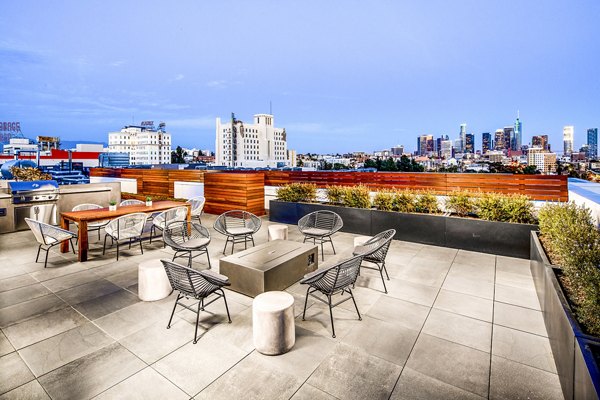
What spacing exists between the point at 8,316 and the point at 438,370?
4285mm

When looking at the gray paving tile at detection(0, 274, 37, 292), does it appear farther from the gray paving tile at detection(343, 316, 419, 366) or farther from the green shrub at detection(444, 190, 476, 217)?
the green shrub at detection(444, 190, 476, 217)

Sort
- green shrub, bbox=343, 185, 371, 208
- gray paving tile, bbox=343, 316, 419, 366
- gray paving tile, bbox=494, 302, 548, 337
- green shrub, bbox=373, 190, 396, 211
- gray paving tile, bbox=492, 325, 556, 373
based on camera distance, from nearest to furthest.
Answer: gray paving tile, bbox=492, 325, 556, 373
gray paving tile, bbox=343, 316, 419, 366
gray paving tile, bbox=494, 302, 548, 337
green shrub, bbox=373, 190, 396, 211
green shrub, bbox=343, 185, 371, 208

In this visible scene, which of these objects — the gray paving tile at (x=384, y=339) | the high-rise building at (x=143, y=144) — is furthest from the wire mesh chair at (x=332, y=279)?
the high-rise building at (x=143, y=144)

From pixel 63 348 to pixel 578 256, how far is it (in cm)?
455

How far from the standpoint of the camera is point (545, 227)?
169 inches

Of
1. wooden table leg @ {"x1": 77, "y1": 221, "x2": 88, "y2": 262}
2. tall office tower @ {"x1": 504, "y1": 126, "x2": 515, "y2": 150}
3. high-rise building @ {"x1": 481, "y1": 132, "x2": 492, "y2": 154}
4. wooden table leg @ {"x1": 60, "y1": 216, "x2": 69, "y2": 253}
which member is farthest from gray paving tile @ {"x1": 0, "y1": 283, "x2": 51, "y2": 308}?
high-rise building @ {"x1": 481, "y1": 132, "x2": 492, "y2": 154}

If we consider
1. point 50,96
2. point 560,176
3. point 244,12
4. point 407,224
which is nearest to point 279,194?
point 407,224

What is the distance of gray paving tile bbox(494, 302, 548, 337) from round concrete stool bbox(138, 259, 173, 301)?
3702mm

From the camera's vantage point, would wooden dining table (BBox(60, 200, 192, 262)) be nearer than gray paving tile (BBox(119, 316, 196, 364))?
No

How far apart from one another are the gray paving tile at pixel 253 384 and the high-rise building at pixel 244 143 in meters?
82.7

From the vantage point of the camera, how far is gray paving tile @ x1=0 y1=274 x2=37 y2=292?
4.05 metres

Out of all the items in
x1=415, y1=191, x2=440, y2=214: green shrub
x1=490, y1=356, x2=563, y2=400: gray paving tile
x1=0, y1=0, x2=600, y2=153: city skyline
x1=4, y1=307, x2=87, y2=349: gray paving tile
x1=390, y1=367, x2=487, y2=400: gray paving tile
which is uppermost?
x1=0, y1=0, x2=600, y2=153: city skyline

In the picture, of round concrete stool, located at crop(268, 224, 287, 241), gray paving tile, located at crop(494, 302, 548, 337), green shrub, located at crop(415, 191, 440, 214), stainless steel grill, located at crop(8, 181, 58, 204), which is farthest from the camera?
stainless steel grill, located at crop(8, 181, 58, 204)

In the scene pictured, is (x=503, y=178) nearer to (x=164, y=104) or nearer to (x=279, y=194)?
(x=279, y=194)
